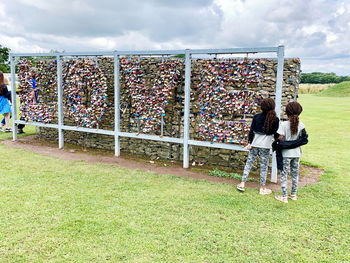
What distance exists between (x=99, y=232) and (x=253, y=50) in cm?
463

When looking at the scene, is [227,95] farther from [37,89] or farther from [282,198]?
[37,89]

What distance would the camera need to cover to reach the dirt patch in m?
6.40

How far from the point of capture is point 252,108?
6.25 meters

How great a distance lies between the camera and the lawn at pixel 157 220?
350 cm

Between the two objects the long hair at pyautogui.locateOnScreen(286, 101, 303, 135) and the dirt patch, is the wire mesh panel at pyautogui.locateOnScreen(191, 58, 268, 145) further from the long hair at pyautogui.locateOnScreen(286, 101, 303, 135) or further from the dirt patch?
the long hair at pyautogui.locateOnScreen(286, 101, 303, 135)

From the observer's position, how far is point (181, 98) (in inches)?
282

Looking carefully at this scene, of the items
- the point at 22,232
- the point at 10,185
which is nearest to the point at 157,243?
the point at 22,232

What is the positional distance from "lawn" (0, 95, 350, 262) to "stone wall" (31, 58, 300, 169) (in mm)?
1424

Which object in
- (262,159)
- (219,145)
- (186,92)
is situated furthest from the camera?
(186,92)

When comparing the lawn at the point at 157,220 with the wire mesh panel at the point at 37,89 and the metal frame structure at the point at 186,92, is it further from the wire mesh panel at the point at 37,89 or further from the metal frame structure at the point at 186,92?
the wire mesh panel at the point at 37,89

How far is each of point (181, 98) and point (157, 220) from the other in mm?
3647

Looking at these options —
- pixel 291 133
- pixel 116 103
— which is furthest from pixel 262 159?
pixel 116 103

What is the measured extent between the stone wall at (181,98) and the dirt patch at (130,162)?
0.53 metres

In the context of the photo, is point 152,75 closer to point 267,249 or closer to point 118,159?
point 118,159
